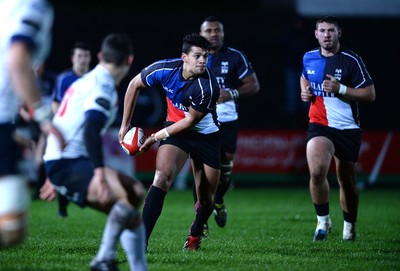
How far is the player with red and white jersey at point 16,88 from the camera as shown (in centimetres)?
555

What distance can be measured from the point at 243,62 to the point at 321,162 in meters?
2.53

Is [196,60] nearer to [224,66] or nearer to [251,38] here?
[224,66]

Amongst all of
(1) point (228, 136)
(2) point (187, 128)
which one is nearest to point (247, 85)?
(1) point (228, 136)

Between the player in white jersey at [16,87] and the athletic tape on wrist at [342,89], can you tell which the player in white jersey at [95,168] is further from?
the athletic tape on wrist at [342,89]

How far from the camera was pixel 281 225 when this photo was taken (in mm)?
11617

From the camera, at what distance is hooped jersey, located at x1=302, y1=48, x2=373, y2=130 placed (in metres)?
9.72

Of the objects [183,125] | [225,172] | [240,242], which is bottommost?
[240,242]

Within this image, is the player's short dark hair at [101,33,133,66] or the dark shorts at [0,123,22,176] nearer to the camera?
the dark shorts at [0,123,22,176]

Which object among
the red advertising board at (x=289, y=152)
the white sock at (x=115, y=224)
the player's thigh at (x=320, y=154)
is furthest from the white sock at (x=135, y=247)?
the red advertising board at (x=289, y=152)

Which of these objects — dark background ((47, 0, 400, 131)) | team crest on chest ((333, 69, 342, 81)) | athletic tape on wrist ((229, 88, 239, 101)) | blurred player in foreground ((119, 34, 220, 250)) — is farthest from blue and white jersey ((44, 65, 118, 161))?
dark background ((47, 0, 400, 131))

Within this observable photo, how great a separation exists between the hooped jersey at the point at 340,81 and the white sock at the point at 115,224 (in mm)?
4120

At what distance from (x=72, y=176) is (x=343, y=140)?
429 centimetres

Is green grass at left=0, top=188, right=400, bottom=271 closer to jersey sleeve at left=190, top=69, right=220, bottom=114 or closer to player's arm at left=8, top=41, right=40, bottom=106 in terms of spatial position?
jersey sleeve at left=190, top=69, right=220, bottom=114

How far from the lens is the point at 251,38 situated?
65.5 ft
